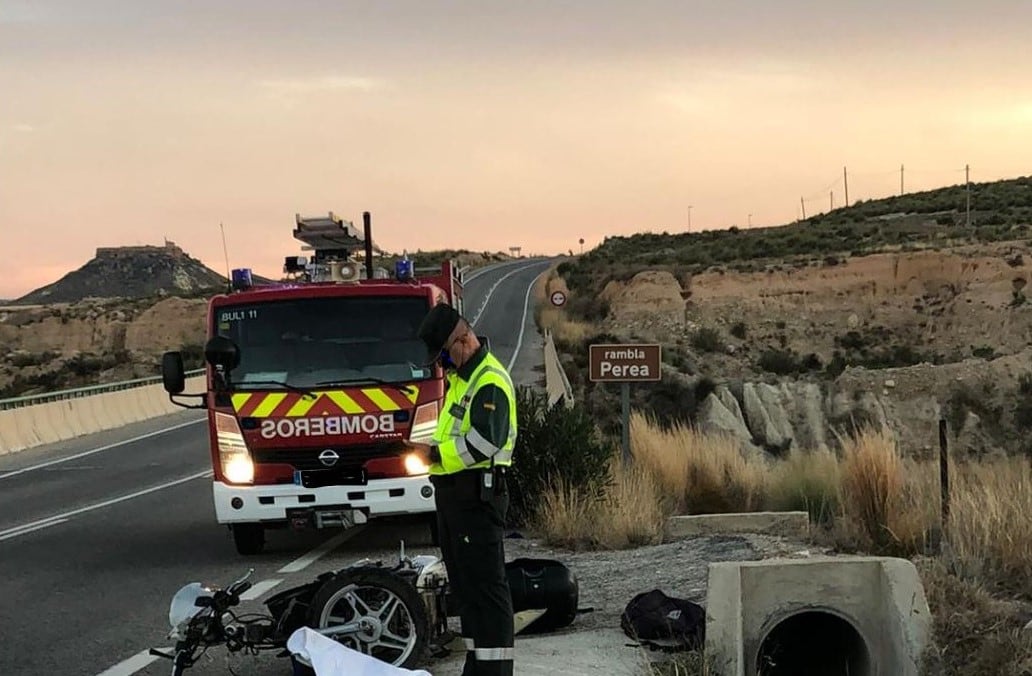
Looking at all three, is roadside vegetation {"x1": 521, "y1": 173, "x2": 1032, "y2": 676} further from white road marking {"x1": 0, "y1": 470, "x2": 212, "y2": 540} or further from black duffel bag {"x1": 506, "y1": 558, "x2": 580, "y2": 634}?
white road marking {"x1": 0, "y1": 470, "x2": 212, "y2": 540}

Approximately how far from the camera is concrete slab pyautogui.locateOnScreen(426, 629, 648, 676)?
5.74 m

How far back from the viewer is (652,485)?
38.9 ft

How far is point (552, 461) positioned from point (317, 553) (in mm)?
2594

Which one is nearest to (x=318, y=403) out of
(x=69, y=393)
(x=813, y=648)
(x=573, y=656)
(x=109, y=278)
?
(x=573, y=656)

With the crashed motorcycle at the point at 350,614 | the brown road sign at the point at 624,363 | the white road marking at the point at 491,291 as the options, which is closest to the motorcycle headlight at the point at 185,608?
the crashed motorcycle at the point at 350,614

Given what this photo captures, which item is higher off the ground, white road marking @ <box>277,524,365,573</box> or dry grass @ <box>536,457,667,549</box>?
dry grass @ <box>536,457,667,549</box>

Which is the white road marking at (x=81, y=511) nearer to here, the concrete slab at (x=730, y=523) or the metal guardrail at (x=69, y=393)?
the concrete slab at (x=730, y=523)

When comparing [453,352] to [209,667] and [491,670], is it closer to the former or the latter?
[491,670]

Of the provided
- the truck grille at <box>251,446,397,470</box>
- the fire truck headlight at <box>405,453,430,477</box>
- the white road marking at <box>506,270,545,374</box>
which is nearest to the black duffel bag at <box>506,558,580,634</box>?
the fire truck headlight at <box>405,453,430,477</box>

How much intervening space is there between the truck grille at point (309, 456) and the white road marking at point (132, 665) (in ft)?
8.24

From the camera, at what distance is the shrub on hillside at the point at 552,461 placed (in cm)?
1113

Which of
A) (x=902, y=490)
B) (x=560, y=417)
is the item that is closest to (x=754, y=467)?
(x=560, y=417)

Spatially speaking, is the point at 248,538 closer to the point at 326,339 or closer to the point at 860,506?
the point at 326,339

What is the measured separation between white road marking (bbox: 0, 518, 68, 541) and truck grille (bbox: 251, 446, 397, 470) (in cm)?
436
